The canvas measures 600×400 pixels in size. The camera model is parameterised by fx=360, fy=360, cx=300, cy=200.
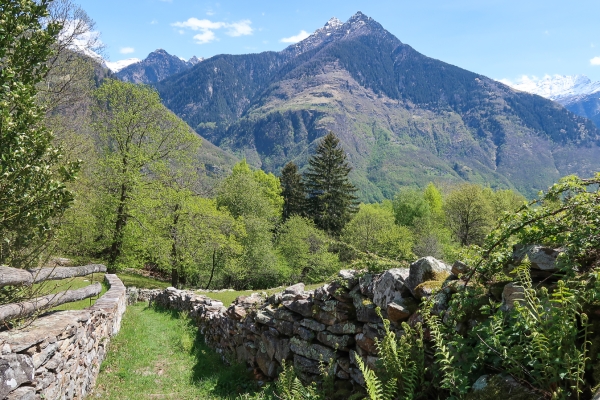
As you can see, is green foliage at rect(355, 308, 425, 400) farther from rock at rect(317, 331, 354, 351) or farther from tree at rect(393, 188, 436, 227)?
tree at rect(393, 188, 436, 227)

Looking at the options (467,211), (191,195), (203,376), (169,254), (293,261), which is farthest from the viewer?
(467,211)

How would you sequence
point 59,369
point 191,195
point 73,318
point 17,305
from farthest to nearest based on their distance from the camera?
point 191,195, point 73,318, point 59,369, point 17,305

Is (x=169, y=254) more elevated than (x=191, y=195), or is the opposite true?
(x=191, y=195)

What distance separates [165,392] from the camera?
9320 millimetres

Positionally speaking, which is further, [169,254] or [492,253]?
[169,254]

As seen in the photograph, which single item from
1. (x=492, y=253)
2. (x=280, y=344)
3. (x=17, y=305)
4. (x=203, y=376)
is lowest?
(x=203, y=376)

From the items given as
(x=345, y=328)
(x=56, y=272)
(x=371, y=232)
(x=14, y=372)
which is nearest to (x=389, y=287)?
(x=345, y=328)

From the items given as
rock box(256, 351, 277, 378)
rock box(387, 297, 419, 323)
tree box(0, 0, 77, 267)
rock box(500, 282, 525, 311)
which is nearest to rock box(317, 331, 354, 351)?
rock box(387, 297, 419, 323)

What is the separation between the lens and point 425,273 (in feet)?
20.2

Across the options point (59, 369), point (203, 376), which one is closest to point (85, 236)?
point (203, 376)

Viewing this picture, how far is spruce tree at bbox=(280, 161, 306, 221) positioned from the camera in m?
60.5

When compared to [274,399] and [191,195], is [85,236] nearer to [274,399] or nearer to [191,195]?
[191,195]

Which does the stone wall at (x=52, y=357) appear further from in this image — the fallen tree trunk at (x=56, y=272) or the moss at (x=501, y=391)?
the moss at (x=501, y=391)

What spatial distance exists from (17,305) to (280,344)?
17.9 ft
